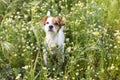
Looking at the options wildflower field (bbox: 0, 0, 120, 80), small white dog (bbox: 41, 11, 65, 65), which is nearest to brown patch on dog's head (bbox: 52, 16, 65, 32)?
small white dog (bbox: 41, 11, 65, 65)

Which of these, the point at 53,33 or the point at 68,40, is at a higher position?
the point at 53,33

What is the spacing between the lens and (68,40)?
3955mm

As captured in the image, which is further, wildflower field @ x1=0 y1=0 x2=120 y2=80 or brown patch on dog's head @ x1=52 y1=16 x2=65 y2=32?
brown patch on dog's head @ x1=52 y1=16 x2=65 y2=32

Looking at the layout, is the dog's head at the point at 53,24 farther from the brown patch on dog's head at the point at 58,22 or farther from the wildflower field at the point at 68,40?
the wildflower field at the point at 68,40

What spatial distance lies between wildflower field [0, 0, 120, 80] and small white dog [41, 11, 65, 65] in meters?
0.07

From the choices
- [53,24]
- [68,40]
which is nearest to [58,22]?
[53,24]

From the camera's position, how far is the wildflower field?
11.8 feet

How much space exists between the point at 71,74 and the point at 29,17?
1.40m

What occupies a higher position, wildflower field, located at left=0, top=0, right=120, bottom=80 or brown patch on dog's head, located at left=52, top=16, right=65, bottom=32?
brown patch on dog's head, located at left=52, top=16, right=65, bottom=32

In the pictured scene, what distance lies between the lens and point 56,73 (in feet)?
11.8

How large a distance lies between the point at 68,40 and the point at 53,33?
0.68ft

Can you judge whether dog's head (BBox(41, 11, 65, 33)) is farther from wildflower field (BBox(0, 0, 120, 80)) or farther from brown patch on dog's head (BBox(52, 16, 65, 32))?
wildflower field (BBox(0, 0, 120, 80))

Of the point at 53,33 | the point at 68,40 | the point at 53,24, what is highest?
the point at 53,24

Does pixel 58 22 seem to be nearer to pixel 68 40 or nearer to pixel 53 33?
pixel 53 33
